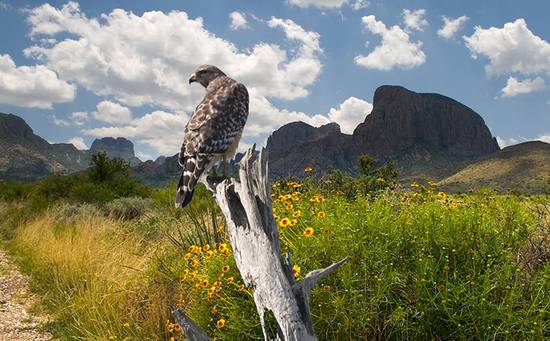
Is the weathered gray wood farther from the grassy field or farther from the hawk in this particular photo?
the hawk

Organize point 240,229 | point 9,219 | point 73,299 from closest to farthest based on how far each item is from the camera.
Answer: point 240,229, point 73,299, point 9,219

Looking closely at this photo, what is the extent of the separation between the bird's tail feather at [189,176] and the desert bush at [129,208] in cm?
1110

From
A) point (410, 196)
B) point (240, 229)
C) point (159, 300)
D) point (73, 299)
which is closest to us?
point (240, 229)

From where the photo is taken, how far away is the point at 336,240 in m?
4.46

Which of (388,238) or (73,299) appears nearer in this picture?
(388,238)

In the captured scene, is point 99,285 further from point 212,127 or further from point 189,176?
point 212,127

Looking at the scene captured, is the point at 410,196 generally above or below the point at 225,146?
below

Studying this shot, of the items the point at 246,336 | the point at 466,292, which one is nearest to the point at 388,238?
the point at 466,292

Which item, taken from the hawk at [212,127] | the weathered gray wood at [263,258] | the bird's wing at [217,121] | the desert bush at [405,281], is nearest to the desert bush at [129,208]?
the hawk at [212,127]

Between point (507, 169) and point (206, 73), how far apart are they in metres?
107

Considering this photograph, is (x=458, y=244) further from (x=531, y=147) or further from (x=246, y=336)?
(x=531, y=147)

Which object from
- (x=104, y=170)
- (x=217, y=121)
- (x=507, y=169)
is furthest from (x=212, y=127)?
(x=507, y=169)

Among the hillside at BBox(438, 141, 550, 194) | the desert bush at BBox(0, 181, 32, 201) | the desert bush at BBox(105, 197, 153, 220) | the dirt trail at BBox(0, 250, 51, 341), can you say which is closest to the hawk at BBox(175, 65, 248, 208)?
the dirt trail at BBox(0, 250, 51, 341)

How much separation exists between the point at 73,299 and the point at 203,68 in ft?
14.7
